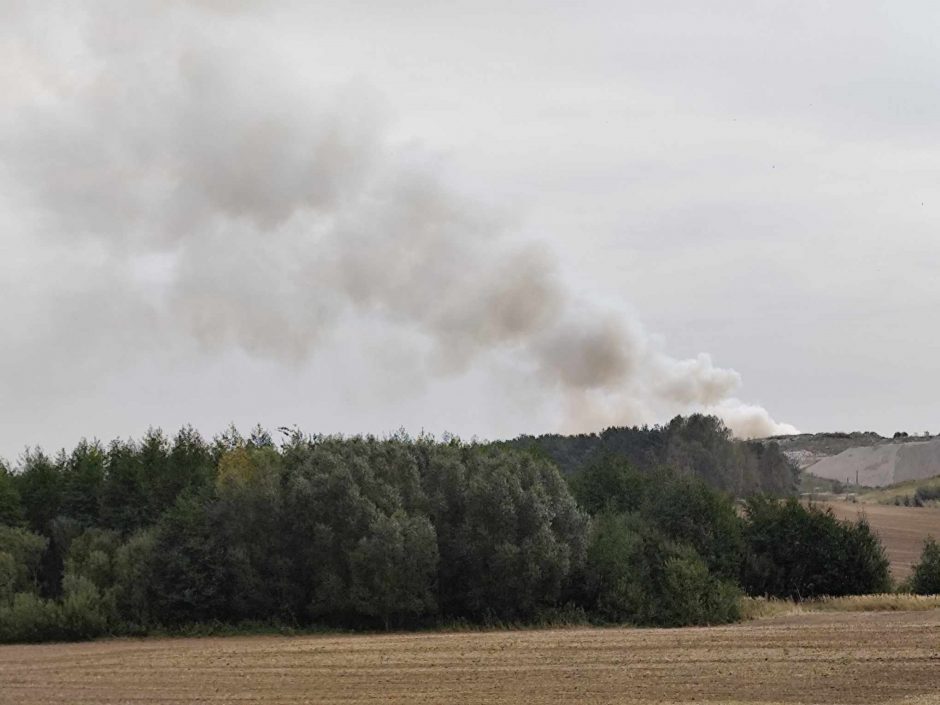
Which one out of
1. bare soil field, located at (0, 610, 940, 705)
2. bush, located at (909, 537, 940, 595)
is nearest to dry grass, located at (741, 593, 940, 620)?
bush, located at (909, 537, 940, 595)

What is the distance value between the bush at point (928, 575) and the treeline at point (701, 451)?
65.7 metres

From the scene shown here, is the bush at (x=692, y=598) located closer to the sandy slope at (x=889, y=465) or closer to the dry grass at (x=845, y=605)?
the dry grass at (x=845, y=605)

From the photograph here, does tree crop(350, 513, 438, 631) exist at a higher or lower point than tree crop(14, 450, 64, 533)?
lower

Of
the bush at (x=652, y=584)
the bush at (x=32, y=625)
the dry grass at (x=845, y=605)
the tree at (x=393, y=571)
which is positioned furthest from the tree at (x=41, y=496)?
the dry grass at (x=845, y=605)

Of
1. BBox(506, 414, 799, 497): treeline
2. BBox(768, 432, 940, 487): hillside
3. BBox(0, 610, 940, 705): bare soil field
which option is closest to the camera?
BBox(0, 610, 940, 705): bare soil field

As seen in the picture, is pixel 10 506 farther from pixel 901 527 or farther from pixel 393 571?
pixel 901 527

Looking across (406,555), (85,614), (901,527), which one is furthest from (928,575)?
(85,614)

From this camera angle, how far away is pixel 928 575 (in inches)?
2491

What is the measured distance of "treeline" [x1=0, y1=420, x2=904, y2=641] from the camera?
5497cm

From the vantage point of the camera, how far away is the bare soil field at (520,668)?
105 ft

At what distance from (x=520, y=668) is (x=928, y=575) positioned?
111 ft

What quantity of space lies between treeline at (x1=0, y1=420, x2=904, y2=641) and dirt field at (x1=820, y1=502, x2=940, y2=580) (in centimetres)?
1495

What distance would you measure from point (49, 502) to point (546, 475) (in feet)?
89.7

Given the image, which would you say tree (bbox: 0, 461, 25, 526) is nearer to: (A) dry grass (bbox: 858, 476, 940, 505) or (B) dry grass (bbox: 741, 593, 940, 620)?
(B) dry grass (bbox: 741, 593, 940, 620)
